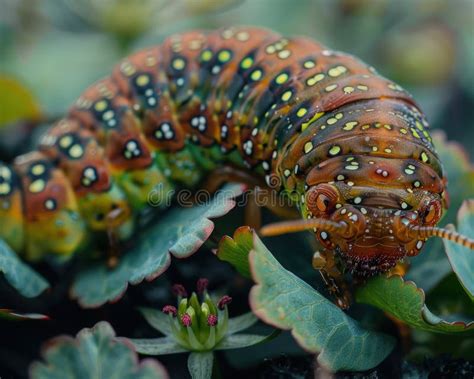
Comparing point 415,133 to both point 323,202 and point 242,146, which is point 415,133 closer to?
point 323,202

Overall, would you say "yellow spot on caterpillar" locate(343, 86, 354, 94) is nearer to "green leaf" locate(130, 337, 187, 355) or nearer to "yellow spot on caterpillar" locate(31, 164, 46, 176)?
"green leaf" locate(130, 337, 187, 355)

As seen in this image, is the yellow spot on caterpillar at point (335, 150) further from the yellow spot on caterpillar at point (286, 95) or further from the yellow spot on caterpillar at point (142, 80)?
the yellow spot on caterpillar at point (142, 80)

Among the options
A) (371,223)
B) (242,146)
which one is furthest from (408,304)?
(242,146)

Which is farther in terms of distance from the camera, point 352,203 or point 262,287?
point 352,203

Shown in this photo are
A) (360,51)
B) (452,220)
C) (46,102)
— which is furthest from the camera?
(360,51)

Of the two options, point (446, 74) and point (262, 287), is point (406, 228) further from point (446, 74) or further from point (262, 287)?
point (446, 74)

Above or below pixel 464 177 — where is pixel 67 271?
below

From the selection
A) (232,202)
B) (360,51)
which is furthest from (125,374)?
(360,51)
